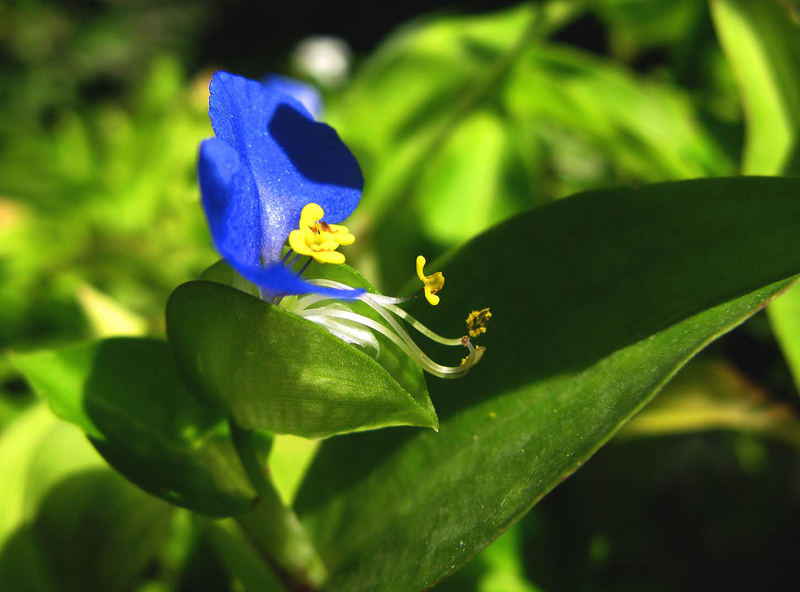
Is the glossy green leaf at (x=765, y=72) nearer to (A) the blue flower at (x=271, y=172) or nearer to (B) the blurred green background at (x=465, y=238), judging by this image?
(B) the blurred green background at (x=465, y=238)

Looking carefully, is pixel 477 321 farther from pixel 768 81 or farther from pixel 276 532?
pixel 768 81

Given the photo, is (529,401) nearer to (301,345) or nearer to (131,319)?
(301,345)

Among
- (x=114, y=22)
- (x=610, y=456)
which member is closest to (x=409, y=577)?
(x=610, y=456)

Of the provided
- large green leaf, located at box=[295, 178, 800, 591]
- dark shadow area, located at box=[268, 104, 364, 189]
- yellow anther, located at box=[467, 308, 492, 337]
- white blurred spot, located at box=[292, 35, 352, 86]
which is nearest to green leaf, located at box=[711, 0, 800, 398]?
large green leaf, located at box=[295, 178, 800, 591]

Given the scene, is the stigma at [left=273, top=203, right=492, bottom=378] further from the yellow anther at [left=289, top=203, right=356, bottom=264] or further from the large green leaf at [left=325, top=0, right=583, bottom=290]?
the large green leaf at [left=325, top=0, right=583, bottom=290]

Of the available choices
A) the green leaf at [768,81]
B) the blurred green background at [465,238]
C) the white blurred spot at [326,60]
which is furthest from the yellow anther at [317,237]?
the white blurred spot at [326,60]

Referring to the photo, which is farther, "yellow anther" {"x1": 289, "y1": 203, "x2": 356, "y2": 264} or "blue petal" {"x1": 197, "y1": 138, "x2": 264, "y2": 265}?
"yellow anther" {"x1": 289, "y1": 203, "x2": 356, "y2": 264}
